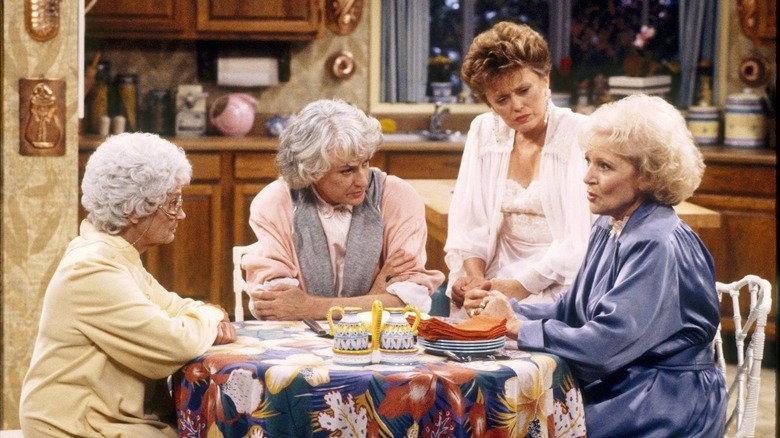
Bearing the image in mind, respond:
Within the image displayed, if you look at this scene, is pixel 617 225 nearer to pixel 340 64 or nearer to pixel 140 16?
pixel 140 16

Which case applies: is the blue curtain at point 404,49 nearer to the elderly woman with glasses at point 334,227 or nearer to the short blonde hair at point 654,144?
the elderly woman with glasses at point 334,227

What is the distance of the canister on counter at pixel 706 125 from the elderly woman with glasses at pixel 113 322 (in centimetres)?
461

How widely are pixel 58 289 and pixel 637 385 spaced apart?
134 centimetres

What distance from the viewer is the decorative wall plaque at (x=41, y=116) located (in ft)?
13.1

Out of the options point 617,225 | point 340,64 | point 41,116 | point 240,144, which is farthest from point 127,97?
point 617,225

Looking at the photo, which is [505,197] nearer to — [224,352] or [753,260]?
[224,352]

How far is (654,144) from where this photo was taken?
2650 mm

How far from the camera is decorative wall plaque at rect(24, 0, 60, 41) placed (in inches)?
154

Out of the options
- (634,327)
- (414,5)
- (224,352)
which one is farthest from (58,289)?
(414,5)

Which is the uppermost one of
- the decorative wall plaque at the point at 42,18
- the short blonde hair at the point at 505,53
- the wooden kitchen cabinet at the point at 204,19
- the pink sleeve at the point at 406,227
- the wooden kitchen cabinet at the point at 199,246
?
the wooden kitchen cabinet at the point at 204,19

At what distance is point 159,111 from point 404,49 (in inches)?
61.2

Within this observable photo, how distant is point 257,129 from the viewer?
6.72 metres

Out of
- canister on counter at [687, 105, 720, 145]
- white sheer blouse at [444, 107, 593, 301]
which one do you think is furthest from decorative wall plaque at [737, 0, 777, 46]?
white sheer blouse at [444, 107, 593, 301]

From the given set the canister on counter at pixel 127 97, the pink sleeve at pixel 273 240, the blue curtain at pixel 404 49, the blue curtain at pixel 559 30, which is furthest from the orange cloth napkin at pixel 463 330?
the blue curtain at pixel 559 30
